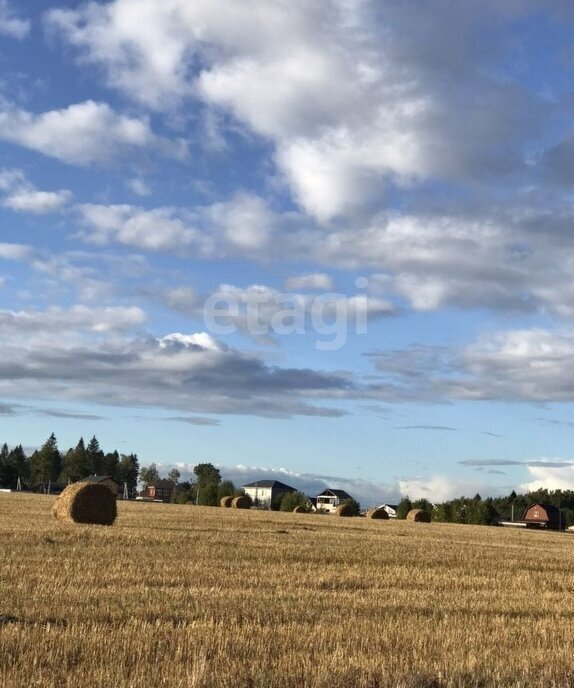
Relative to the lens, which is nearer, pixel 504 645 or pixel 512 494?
pixel 504 645

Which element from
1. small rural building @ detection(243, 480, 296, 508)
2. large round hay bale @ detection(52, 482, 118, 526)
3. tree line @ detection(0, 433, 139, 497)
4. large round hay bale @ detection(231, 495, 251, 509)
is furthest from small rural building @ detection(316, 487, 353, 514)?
large round hay bale @ detection(52, 482, 118, 526)

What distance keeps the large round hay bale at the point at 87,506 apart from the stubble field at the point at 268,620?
1099 cm

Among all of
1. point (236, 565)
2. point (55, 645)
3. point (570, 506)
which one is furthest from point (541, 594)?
point (570, 506)

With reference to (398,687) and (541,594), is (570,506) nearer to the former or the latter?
(541,594)

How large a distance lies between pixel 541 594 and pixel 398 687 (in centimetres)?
930

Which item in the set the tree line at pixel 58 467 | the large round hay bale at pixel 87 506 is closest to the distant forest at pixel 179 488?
the tree line at pixel 58 467

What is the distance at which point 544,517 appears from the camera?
106812 millimetres

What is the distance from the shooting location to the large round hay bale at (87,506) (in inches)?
1241

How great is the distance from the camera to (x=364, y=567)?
61.1ft

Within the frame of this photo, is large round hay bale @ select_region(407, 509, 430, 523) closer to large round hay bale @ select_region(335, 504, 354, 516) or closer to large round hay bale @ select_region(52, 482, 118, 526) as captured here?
large round hay bale @ select_region(335, 504, 354, 516)

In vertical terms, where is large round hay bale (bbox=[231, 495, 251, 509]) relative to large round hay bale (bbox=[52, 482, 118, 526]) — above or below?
above

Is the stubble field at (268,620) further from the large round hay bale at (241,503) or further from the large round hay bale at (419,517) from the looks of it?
the large round hay bale at (241,503)

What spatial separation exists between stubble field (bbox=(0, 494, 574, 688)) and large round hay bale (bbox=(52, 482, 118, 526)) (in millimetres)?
10990

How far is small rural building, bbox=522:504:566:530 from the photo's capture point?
4181 inches
